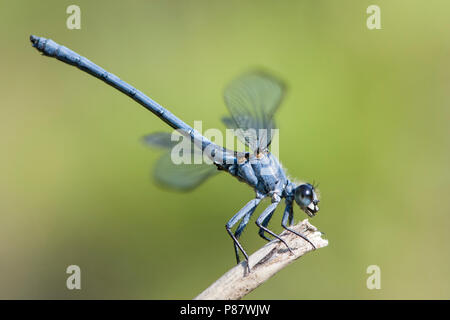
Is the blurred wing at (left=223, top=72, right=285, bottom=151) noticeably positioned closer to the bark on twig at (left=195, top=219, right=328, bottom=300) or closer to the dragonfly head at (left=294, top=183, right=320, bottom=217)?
the dragonfly head at (left=294, top=183, right=320, bottom=217)

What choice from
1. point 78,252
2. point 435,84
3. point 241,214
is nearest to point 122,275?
point 78,252

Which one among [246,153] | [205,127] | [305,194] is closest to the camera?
[305,194]

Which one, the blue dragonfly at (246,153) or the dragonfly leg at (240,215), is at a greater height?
the blue dragonfly at (246,153)

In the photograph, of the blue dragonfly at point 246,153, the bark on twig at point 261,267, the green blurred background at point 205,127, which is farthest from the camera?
the green blurred background at point 205,127

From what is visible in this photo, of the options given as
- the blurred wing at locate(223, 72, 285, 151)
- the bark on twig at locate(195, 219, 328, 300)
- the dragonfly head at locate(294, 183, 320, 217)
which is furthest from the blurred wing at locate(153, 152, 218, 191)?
the bark on twig at locate(195, 219, 328, 300)

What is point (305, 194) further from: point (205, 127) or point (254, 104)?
point (205, 127)

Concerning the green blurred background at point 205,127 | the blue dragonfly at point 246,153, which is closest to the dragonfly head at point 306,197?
the blue dragonfly at point 246,153

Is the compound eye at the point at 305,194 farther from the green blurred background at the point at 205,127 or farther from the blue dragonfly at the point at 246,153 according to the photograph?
the green blurred background at the point at 205,127

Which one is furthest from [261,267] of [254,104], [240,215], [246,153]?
[254,104]
